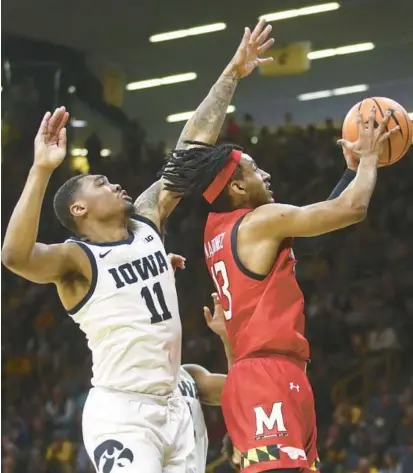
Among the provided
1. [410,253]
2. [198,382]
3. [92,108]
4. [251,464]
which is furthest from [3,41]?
[251,464]

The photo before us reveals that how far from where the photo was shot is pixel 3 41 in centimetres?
1028

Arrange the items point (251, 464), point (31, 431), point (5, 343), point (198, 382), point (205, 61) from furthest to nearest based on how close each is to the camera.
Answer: point (205, 61) < point (5, 343) < point (31, 431) < point (198, 382) < point (251, 464)

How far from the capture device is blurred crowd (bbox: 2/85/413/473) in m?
7.88

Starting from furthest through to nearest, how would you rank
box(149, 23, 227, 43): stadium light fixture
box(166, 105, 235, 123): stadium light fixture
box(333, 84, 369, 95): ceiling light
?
1. box(149, 23, 227, 43): stadium light fixture
2. box(166, 105, 235, 123): stadium light fixture
3. box(333, 84, 369, 95): ceiling light

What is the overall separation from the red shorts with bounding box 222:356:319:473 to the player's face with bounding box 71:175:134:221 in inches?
29.2

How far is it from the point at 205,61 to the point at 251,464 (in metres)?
7.35

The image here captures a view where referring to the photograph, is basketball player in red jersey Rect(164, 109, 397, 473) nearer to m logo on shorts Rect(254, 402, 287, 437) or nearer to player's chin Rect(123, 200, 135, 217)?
m logo on shorts Rect(254, 402, 287, 437)

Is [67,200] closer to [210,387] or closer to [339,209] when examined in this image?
[210,387]

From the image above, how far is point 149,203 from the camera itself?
4.12 meters

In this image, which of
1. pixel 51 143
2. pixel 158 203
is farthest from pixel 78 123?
pixel 51 143

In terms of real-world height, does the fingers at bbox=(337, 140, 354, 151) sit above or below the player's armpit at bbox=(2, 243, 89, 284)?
above

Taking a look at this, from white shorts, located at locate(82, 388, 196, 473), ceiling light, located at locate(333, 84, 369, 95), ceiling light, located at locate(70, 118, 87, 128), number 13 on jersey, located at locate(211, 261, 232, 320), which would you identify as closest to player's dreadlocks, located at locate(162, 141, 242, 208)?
number 13 on jersey, located at locate(211, 261, 232, 320)

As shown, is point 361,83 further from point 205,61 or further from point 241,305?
point 241,305

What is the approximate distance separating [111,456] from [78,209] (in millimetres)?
898
